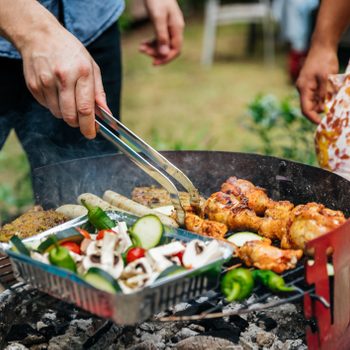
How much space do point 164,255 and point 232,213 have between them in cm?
67

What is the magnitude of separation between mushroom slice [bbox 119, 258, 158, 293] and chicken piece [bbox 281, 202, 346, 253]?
64 centimetres

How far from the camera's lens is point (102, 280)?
6.56 feet

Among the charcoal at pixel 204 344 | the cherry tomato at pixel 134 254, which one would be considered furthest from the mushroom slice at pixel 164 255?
the charcoal at pixel 204 344

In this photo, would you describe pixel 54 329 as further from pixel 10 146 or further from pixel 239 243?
pixel 10 146

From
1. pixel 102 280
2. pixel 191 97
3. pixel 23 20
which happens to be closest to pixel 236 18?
pixel 191 97

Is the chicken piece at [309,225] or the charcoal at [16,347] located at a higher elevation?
the chicken piece at [309,225]

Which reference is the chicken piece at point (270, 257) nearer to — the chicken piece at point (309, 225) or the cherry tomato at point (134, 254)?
the chicken piece at point (309, 225)

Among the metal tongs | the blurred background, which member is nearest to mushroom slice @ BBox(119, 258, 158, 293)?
the metal tongs

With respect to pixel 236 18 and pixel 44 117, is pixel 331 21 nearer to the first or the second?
pixel 44 117

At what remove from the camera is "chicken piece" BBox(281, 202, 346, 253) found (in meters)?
2.43

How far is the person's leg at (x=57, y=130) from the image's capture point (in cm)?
376

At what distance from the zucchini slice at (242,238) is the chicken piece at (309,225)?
5.7 inches

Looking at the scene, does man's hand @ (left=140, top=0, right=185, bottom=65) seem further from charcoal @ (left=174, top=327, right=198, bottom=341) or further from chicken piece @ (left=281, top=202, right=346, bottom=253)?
charcoal @ (left=174, top=327, right=198, bottom=341)

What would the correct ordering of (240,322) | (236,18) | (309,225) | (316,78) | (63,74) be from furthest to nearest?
(236,18) < (316,78) < (240,322) < (309,225) < (63,74)
